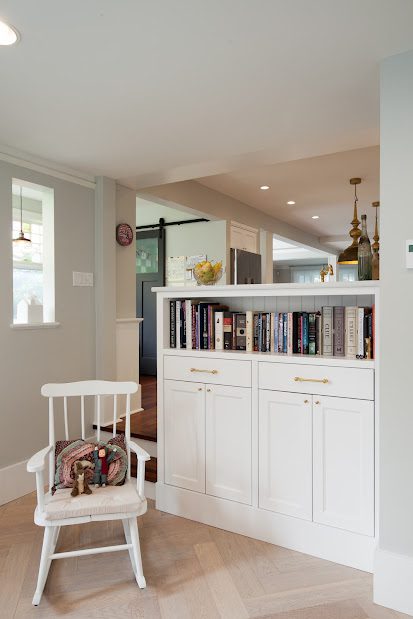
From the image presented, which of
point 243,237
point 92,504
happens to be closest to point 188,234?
point 243,237

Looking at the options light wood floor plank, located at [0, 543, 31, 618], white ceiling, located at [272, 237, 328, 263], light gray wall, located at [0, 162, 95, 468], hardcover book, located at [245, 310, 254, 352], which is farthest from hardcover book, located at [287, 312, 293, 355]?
white ceiling, located at [272, 237, 328, 263]

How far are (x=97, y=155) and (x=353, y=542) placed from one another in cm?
286

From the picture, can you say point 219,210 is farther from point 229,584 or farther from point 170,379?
point 229,584

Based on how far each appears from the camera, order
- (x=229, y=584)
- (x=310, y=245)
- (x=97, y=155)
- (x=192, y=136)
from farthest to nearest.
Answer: (x=310, y=245) → (x=97, y=155) → (x=192, y=136) → (x=229, y=584)

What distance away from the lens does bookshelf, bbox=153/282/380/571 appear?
221 cm

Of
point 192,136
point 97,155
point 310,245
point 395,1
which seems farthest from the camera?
point 310,245

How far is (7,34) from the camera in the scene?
5.99 ft

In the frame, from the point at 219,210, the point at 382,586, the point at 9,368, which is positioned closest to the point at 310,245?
the point at 219,210

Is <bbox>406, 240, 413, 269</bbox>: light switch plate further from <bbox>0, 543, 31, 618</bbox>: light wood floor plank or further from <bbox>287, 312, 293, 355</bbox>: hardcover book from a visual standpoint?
<bbox>0, 543, 31, 618</bbox>: light wood floor plank

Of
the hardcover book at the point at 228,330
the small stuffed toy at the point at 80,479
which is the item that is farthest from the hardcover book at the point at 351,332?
the small stuffed toy at the point at 80,479

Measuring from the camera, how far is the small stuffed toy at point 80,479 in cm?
214

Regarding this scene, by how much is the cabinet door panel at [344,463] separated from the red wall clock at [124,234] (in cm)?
236

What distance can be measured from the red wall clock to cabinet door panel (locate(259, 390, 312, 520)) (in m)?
2.11

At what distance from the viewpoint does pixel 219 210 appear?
5477 mm
